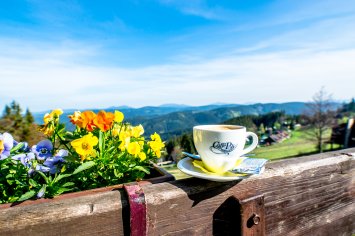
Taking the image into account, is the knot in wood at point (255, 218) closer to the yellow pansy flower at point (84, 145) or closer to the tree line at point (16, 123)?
the yellow pansy flower at point (84, 145)

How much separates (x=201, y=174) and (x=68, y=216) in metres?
0.47

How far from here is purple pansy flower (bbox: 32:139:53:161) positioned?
3.57 ft

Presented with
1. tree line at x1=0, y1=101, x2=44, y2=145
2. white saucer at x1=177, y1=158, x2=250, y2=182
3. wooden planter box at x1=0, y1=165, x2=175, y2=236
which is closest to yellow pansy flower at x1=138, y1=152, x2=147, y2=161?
white saucer at x1=177, y1=158, x2=250, y2=182

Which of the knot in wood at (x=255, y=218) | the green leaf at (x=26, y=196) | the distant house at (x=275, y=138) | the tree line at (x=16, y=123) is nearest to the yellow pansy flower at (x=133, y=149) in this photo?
the green leaf at (x=26, y=196)

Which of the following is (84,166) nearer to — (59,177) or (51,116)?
(59,177)

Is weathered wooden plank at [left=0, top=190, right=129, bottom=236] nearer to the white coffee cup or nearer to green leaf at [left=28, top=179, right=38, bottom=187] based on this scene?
green leaf at [left=28, top=179, right=38, bottom=187]

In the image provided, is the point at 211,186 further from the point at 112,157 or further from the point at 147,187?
the point at 112,157

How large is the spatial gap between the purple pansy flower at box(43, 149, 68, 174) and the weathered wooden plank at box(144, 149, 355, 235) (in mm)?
361

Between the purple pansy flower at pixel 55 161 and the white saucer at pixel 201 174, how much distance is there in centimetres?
47

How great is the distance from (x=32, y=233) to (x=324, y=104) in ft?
166

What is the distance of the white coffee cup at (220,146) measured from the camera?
1.08 m

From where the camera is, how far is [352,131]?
30.5 metres

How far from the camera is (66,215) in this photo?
0.81 meters

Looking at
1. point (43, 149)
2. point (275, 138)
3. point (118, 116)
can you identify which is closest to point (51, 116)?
point (43, 149)
